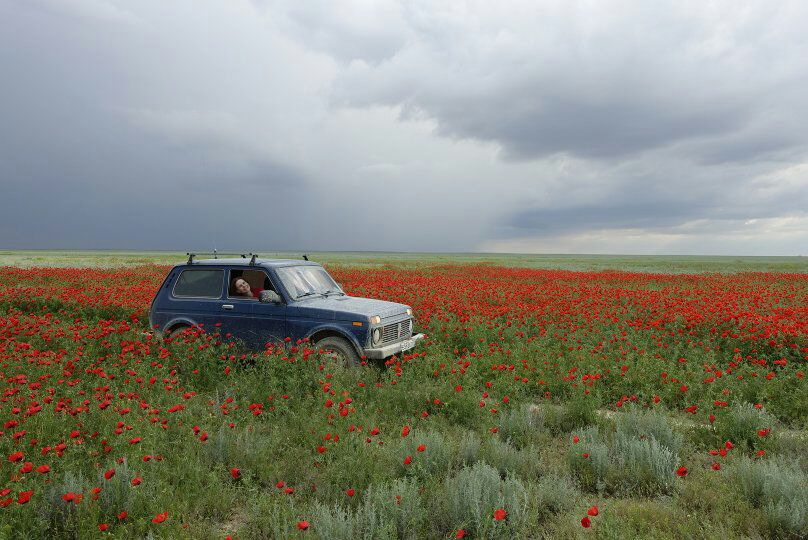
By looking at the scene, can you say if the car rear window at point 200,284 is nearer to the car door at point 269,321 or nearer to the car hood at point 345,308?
the car door at point 269,321

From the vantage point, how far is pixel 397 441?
5176mm

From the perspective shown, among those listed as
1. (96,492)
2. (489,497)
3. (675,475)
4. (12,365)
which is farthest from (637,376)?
(12,365)

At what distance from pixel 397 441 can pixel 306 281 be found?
424 centimetres

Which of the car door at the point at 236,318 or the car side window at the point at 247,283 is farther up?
the car side window at the point at 247,283

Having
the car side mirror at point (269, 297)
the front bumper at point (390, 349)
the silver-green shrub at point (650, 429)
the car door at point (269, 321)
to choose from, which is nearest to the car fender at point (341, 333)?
the front bumper at point (390, 349)

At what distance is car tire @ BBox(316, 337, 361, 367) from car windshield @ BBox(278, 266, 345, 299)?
1.02 m

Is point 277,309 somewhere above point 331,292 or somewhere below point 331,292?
below

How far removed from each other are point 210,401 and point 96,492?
234 cm

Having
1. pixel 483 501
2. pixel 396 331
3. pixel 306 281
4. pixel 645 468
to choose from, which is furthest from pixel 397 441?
pixel 306 281

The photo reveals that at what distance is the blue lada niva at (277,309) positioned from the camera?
755cm

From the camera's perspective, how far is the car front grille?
7909 millimetres

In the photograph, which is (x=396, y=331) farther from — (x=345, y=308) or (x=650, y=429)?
(x=650, y=429)

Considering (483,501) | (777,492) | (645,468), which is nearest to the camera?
(483,501)

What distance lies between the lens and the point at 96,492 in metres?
3.64
